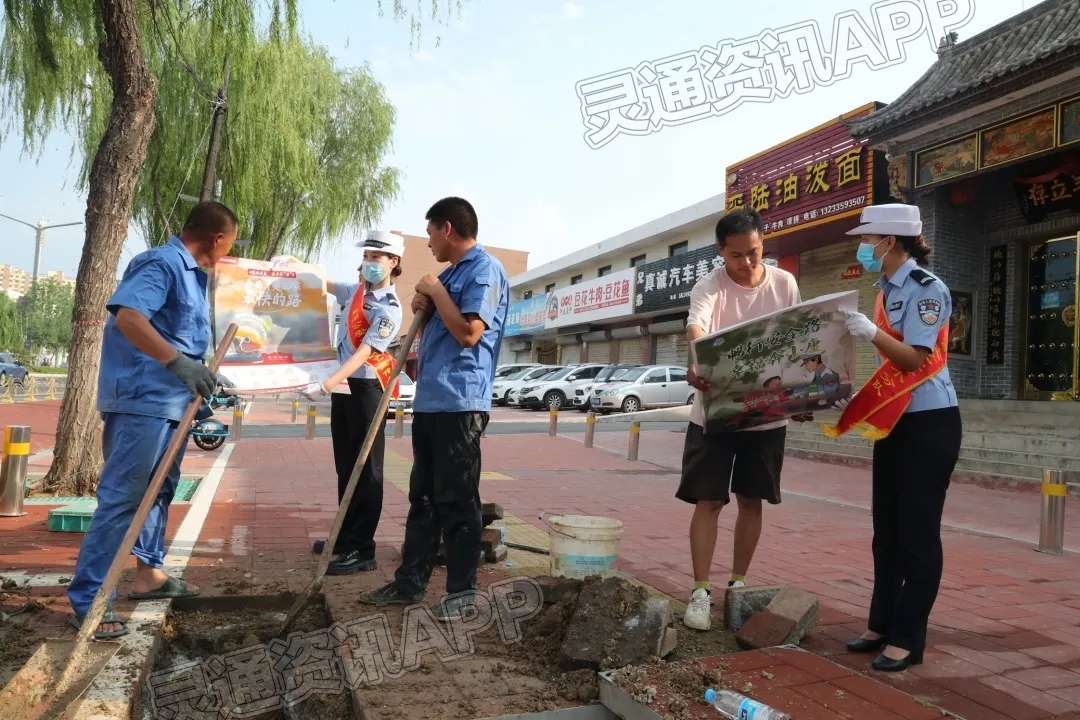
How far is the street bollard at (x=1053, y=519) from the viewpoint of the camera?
19.3 feet

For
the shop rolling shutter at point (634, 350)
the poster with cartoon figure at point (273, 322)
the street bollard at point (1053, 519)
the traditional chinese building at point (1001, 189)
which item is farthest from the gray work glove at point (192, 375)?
the shop rolling shutter at point (634, 350)

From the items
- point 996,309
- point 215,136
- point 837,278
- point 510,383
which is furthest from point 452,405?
point 510,383

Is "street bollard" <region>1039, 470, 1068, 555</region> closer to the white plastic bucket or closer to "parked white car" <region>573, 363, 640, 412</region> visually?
the white plastic bucket

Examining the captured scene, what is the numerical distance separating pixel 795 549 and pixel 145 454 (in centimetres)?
423

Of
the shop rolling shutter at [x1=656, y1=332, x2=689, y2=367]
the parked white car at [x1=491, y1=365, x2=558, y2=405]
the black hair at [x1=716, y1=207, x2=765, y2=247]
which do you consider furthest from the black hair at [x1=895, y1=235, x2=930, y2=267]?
the parked white car at [x1=491, y1=365, x2=558, y2=405]

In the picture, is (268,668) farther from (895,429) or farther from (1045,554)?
(1045,554)

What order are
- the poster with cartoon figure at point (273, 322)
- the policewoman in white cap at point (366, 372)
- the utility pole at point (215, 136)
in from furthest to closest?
the utility pole at point (215, 136)
the policewoman in white cap at point (366, 372)
the poster with cartoon figure at point (273, 322)

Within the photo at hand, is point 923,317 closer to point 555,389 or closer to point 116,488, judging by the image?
point 116,488

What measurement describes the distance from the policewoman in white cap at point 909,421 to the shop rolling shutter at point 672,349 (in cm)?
2245

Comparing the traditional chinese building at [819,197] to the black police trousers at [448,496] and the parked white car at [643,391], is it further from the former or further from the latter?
the black police trousers at [448,496]

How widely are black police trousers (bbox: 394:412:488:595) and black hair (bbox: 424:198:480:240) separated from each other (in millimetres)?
851

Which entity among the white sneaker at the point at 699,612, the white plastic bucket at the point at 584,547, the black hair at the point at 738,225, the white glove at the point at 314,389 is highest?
the black hair at the point at 738,225

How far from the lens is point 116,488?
3.17 m

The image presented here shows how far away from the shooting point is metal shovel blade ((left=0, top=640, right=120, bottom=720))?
2.31 metres
